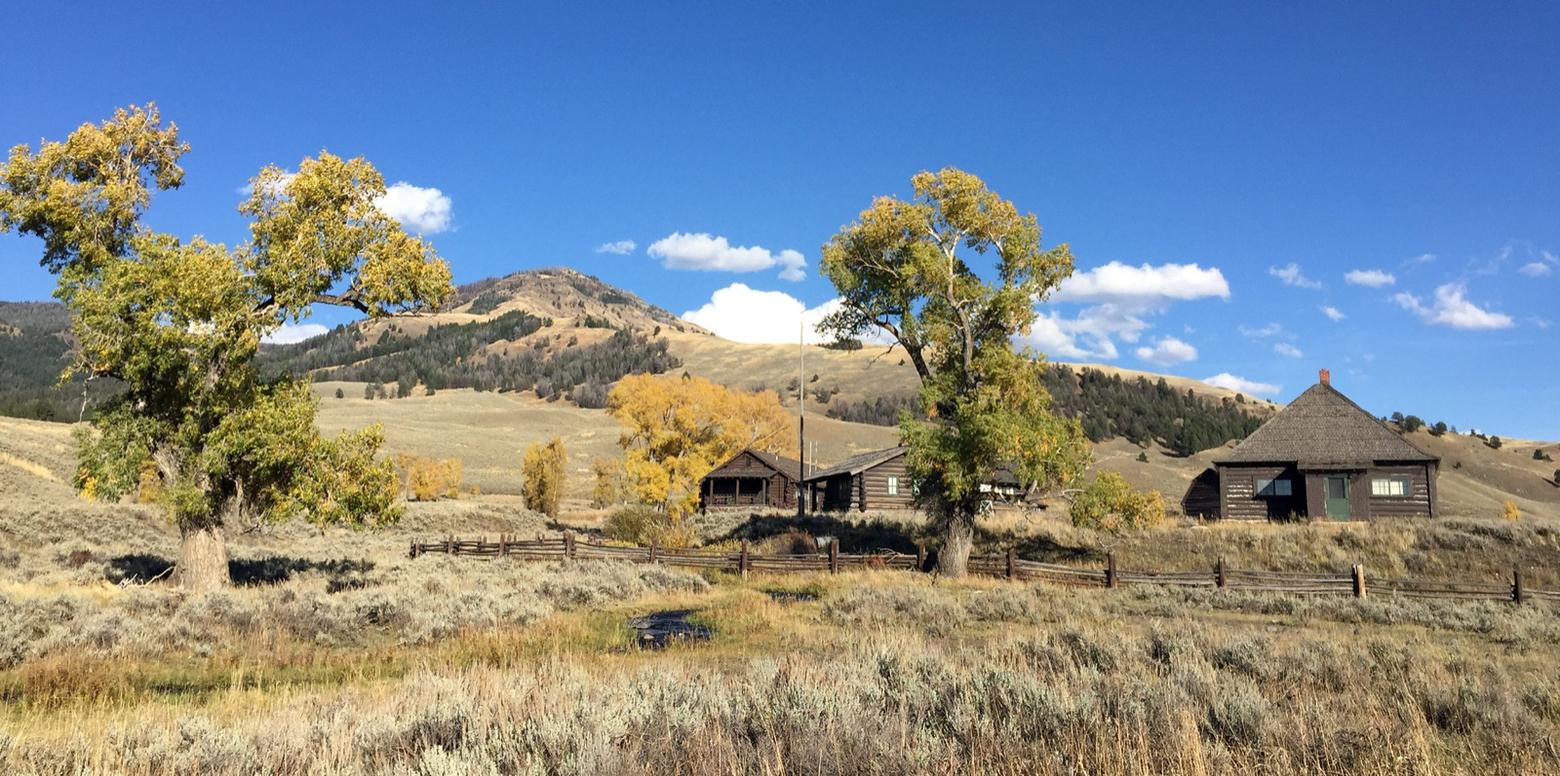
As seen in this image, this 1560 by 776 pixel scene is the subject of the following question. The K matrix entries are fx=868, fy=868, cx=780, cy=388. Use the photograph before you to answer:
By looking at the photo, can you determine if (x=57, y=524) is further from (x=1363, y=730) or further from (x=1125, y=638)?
(x=1363, y=730)

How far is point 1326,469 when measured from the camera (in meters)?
39.5

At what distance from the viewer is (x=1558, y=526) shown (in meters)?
30.6

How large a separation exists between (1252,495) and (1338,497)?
3.45 m

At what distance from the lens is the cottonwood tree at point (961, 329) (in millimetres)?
24031

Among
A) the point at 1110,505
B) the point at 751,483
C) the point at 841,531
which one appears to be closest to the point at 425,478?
the point at 751,483

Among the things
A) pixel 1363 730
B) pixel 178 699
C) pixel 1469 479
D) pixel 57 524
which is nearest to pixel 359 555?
pixel 57 524

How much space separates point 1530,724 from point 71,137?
25.3 meters

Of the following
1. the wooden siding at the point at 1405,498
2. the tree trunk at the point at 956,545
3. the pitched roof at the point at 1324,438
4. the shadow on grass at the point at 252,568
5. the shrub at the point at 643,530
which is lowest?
the shrub at the point at 643,530

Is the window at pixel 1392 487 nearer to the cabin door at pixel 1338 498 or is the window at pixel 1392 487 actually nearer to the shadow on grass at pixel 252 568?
the cabin door at pixel 1338 498

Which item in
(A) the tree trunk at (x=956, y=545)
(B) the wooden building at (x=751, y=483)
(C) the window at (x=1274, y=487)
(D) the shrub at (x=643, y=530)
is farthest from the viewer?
(B) the wooden building at (x=751, y=483)

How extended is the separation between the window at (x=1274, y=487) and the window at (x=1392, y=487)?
3283mm

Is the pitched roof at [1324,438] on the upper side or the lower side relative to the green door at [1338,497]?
upper

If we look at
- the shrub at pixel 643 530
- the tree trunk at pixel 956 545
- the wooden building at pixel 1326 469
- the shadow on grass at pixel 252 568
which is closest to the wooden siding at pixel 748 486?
the shrub at pixel 643 530

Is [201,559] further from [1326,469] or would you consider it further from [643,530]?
[1326,469]
